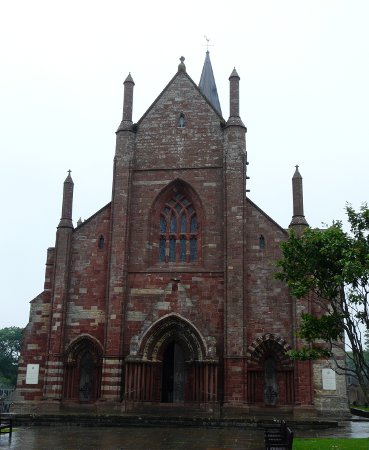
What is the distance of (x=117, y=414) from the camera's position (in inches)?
1091

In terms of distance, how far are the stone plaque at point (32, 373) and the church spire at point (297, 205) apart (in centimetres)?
1621

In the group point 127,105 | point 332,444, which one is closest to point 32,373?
point 127,105

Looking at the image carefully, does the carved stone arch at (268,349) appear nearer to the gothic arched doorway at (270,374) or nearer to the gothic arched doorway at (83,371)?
the gothic arched doorway at (270,374)

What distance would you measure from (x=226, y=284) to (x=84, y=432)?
10927 mm

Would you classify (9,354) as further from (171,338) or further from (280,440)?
(280,440)

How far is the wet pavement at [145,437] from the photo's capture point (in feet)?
57.5

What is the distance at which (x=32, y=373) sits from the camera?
3091cm

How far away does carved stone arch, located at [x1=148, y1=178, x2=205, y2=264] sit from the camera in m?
31.8

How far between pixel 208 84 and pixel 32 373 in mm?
28335

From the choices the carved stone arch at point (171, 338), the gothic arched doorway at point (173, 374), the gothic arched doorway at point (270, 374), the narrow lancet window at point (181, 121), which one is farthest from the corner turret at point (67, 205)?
the gothic arched doorway at point (270, 374)

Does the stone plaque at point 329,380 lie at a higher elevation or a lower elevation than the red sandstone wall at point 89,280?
lower

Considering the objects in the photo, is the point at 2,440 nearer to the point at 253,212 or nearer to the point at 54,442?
the point at 54,442

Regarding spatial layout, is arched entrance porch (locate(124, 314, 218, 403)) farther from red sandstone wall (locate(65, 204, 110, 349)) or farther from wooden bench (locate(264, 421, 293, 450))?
wooden bench (locate(264, 421, 293, 450))

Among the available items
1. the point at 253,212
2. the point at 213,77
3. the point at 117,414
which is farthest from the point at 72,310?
the point at 213,77
